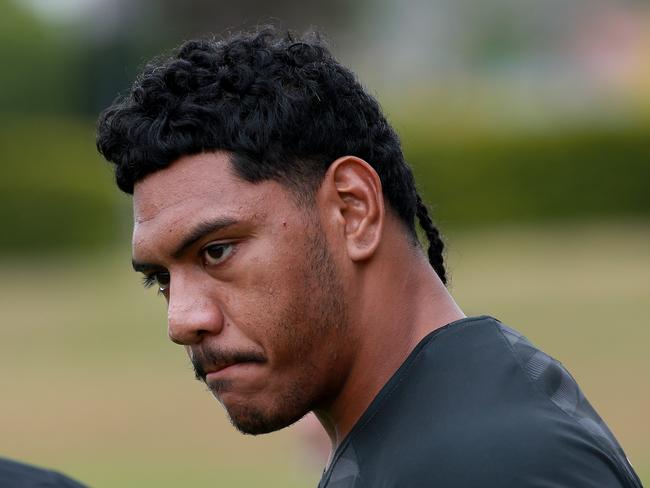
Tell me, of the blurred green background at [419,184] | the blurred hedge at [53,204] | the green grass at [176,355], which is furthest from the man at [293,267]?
the blurred hedge at [53,204]

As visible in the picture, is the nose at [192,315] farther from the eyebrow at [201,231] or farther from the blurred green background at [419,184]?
the blurred green background at [419,184]

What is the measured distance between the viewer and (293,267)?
2973 millimetres

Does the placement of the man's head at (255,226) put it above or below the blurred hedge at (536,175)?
below

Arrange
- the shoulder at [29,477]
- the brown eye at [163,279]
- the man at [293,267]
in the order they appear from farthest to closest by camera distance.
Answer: the shoulder at [29,477] → the brown eye at [163,279] → the man at [293,267]

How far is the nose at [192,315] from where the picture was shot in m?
3.00

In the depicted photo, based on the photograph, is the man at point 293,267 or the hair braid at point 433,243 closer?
the man at point 293,267

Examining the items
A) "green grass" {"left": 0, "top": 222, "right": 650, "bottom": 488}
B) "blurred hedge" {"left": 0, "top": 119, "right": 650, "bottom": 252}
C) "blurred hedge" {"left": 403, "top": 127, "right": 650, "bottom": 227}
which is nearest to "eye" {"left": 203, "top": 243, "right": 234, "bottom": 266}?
"green grass" {"left": 0, "top": 222, "right": 650, "bottom": 488}

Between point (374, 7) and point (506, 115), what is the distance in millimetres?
19479

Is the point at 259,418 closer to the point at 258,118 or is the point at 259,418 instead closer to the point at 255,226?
the point at 255,226

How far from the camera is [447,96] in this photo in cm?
4131

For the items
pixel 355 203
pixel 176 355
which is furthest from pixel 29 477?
pixel 176 355

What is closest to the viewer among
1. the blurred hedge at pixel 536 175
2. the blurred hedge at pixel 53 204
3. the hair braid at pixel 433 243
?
the hair braid at pixel 433 243

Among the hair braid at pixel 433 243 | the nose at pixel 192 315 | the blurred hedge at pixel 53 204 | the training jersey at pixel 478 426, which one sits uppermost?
the blurred hedge at pixel 53 204

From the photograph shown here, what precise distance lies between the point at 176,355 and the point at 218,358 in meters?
17.0
